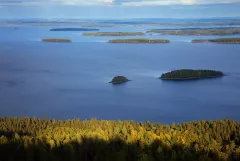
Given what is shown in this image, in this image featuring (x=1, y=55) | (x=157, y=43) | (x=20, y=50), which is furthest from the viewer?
(x=157, y=43)

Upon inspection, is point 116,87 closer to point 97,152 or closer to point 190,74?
point 190,74

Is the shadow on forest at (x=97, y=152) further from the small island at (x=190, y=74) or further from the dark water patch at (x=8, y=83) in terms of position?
the small island at (x=190, y=74)

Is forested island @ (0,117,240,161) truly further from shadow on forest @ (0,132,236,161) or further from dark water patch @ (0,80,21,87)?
dark water patch @ (0,80,21,87)

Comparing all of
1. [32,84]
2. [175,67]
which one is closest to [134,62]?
[175,67]

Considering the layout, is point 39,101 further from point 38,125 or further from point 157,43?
point 157,43

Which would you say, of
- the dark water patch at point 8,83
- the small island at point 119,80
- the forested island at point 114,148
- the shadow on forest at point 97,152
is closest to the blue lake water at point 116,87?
the dark water patch at point 8,83

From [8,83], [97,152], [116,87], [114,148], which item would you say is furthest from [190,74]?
[97,152]

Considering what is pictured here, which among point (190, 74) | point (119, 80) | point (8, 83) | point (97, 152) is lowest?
point (97, 152)
